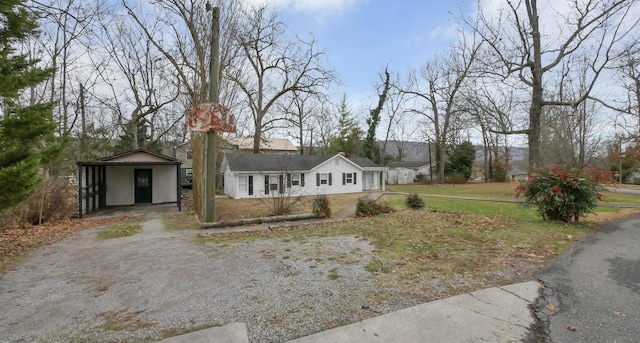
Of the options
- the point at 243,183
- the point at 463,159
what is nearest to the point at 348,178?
the point at 243,183

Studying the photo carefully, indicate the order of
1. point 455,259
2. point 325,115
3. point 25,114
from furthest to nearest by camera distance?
point 325,115 < point 25,114 < point 455,259

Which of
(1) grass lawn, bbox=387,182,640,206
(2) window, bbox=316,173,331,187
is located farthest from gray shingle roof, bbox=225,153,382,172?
(1) grass lawn, bbox=387,182,640,206

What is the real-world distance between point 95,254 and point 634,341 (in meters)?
8.37

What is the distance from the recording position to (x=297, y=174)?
24.0m

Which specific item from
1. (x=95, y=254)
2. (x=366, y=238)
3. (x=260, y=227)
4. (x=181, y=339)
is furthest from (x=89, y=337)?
(x=260, y=227)

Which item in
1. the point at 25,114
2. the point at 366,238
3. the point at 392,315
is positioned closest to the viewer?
the point at 392,315

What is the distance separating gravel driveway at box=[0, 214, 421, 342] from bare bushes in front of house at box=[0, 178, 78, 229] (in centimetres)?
370

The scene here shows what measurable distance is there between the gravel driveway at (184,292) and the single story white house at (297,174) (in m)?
13.4

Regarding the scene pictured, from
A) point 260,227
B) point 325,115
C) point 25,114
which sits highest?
point 325,115

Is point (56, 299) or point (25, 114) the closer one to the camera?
point (56, 299)

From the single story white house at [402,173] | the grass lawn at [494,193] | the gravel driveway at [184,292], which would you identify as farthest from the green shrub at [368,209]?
the single story white house at [402,173]

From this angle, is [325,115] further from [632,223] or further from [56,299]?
[56,299]

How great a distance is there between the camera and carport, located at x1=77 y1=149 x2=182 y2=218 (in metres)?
12.9

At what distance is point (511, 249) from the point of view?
5836mm
